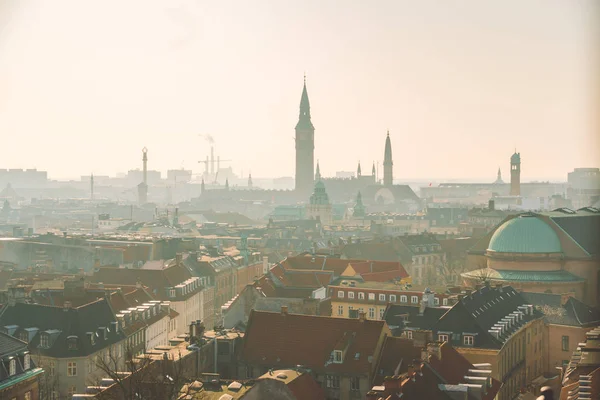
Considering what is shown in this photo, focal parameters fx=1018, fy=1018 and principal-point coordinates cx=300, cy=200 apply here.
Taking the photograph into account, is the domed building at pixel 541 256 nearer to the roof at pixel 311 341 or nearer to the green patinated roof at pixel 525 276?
the green patinated roof at pixel 525 276

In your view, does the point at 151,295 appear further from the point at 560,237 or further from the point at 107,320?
the point at 560,237

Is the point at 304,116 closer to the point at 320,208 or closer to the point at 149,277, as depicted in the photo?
the point at 320,208

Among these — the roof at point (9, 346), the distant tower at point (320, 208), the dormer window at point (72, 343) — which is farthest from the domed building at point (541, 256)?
the distant tower at point (320, 208)

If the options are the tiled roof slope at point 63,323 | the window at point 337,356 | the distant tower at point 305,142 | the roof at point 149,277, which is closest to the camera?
the window at point 337,356

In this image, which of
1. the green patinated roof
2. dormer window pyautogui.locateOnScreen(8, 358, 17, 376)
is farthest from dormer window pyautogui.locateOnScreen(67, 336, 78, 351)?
the green patinated roof

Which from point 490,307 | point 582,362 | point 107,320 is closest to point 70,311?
point 107,320

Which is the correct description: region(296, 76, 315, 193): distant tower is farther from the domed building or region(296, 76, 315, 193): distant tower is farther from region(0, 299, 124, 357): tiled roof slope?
region(0, 299, 124, 357): tiled roof slope
